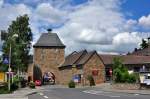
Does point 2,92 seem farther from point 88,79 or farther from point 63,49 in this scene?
point 63,49

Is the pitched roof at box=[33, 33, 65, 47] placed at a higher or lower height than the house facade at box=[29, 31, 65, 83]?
higher

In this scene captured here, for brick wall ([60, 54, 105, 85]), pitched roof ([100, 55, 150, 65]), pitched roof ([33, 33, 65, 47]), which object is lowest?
brick wall ([60, 54, 105, 85])

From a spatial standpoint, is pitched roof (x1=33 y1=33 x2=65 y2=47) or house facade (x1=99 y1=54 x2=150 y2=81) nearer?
house facade (x1=99 y1=54 x2=150 y2=81)

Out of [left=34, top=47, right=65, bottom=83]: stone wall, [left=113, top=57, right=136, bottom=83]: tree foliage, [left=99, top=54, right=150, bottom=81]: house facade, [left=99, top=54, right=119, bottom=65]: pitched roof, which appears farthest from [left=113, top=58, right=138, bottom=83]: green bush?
[left=34, top=47, right=65, bottom=83]: stone wall

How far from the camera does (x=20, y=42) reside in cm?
8856

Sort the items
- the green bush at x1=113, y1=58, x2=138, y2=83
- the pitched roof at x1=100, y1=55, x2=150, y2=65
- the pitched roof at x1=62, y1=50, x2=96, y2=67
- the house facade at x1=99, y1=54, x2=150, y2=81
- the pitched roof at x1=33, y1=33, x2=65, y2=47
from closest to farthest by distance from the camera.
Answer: the green bush at x1=113, y1=58, x2=138, y2=83 < the house facade at x1=99, y1=54, x2=150, y2=81 < the pitched roof at x1=100, y1=55, x2=150, y2=65 < the pitched roof at x1=62, y1=50, x2=96, y2=67 < the pitched roof at x1=33, y1=33, x2=65, y2=47

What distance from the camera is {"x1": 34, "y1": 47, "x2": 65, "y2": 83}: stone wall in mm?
112000

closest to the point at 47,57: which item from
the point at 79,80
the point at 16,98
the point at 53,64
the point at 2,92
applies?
the point at 53,64

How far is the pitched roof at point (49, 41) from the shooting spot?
115m

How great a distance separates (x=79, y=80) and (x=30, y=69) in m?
23.6

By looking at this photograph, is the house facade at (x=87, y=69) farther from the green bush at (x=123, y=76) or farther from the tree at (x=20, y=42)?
the green bush at (x=123, y=76)

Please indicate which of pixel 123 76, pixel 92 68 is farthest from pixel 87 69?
pixel 123 76

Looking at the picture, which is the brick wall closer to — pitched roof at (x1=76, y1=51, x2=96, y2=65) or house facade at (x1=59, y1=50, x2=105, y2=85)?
house facade at (x1=59, y1=50, x2=105, y2=85)

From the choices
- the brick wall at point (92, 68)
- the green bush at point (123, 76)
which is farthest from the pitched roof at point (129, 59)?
the green bush at point (123, 76)
